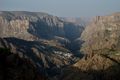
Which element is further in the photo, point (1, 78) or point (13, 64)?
point (13, 64)

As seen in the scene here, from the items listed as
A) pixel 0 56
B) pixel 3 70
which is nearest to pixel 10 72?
pixel 3 70

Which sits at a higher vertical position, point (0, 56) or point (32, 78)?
point (0, 56)

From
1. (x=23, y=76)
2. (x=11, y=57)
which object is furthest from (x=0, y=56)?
(x=23, y=76)

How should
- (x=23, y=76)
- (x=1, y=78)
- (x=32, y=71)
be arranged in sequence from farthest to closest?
(x=32, y=71), (x=23, y=76), (x=1, y=78)

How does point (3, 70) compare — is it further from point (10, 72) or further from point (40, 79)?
point (40, 79)

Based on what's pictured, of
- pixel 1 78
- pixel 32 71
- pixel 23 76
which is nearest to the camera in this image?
pixel 1 78

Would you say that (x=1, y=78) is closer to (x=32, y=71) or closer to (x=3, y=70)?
(x=3, y=70)

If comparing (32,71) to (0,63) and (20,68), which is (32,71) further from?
(0,63)

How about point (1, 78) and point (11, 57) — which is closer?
point (1, 78)
